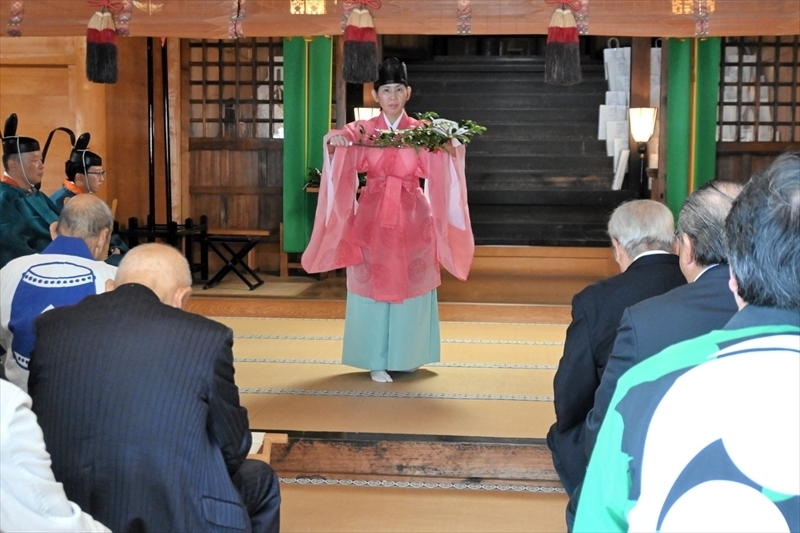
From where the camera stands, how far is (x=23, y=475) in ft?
4.84

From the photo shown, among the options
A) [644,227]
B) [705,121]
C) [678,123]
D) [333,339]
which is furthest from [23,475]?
[705,121]

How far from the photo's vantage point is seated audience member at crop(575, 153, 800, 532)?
102cm

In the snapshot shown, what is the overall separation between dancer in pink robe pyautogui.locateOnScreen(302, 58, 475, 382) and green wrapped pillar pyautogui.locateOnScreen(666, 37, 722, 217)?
3579 millimetres

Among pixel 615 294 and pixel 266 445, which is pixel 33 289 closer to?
pixel 266 445

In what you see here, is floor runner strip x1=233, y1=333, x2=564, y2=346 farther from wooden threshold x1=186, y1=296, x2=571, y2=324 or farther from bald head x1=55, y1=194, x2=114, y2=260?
bald head x1=55, y1=194, x2=114, y2=260

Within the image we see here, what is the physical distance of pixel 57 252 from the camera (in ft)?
9.80

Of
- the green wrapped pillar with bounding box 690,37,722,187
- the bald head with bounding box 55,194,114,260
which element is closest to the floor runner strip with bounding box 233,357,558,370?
the bald head with bounding box 55,194,114,260

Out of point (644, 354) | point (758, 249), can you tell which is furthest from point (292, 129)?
point (758, 249)

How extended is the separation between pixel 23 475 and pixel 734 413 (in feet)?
3.50

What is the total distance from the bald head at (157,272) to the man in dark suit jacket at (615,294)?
42.0 inches

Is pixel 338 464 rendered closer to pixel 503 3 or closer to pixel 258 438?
pixel 258 438

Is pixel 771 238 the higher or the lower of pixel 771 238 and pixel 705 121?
the lower

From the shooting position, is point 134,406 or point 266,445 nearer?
point 134,406

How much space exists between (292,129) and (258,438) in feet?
17.3
